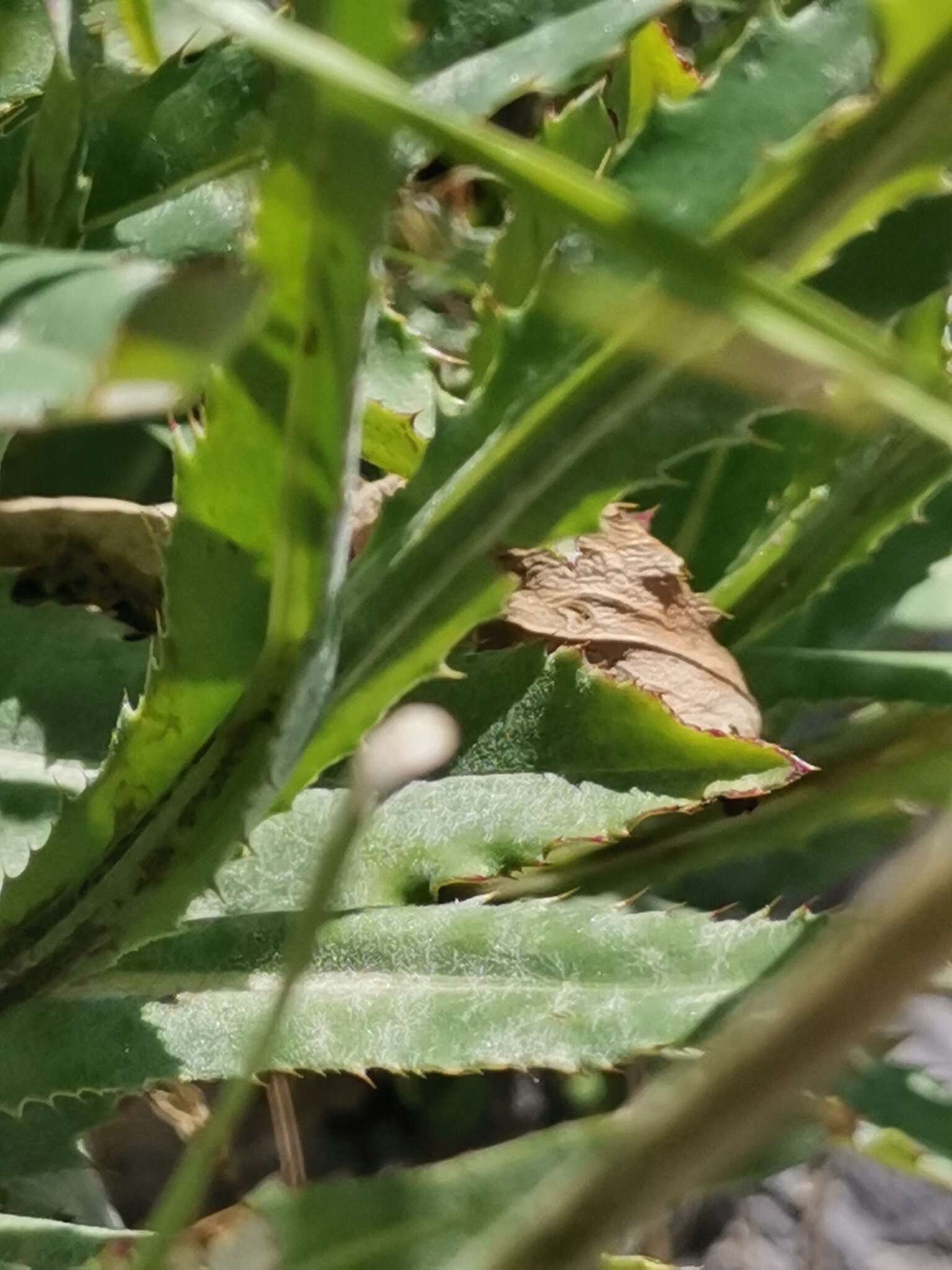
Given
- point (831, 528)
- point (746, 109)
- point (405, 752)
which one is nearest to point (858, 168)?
point (746, 109)

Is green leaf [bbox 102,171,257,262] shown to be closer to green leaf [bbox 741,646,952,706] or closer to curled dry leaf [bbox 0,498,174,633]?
curled dry leaf [bbox 0,498,174,633]

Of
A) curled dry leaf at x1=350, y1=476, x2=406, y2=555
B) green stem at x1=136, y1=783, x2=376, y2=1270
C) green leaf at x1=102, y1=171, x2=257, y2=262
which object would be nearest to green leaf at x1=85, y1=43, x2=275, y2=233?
green leaf at x1=102, y1=171, x2=257, y2=262

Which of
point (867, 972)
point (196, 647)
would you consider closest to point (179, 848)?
point (196, 647)

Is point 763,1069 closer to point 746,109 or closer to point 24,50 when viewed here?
point 746,109

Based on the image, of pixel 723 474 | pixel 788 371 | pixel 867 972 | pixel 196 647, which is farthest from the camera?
pixel 723 474

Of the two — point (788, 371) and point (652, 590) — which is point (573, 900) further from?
point (788, 371)

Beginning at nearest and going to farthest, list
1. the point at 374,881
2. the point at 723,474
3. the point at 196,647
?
1. the point at 196,647
2. the point at 374,881
3. the point at 723,474
